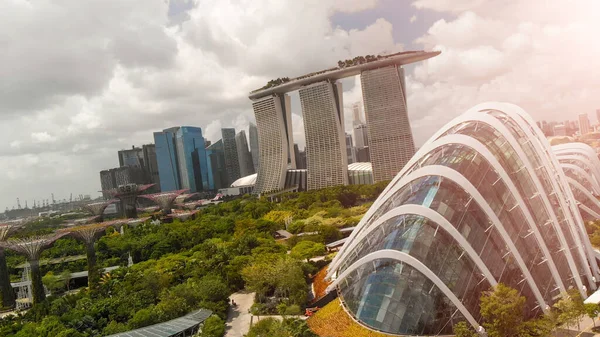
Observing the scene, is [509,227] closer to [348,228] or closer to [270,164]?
[348,228]

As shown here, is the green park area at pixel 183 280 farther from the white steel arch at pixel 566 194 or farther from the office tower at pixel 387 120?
the office tower at pixel 387 120

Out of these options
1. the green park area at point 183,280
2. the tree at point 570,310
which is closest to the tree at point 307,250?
the green park area at point 183,280

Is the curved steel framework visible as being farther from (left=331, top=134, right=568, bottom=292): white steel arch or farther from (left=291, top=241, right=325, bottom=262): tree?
(left=291, top=241, right=325, bottom=262): tree

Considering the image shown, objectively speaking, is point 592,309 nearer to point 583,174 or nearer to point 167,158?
point 583,174

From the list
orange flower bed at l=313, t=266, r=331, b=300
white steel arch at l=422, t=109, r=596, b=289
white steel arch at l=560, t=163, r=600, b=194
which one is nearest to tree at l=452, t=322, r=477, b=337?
white steel arch at l=422, t=109, r=596, b=289

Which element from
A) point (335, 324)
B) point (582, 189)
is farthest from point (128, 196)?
point (582, 189)
